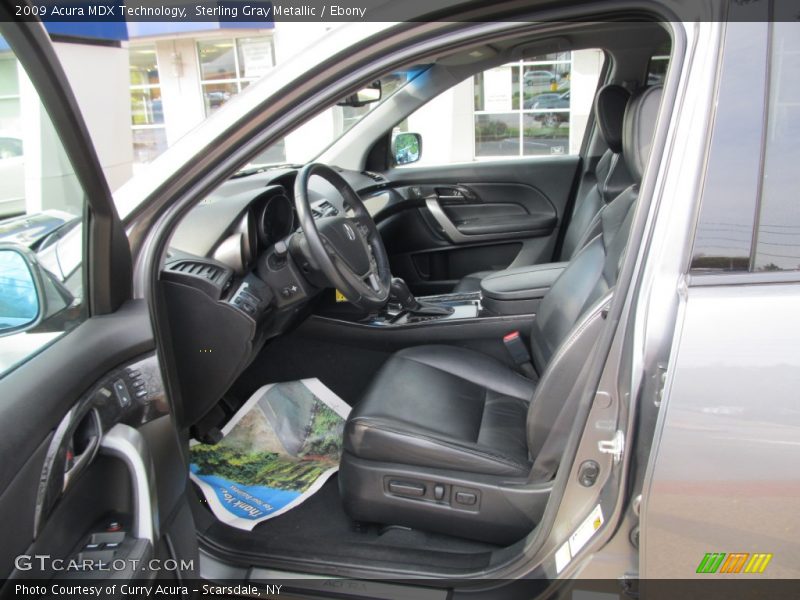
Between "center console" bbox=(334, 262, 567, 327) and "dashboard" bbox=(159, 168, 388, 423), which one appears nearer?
"dashboard" bbox=(159, 168, 388, 423)

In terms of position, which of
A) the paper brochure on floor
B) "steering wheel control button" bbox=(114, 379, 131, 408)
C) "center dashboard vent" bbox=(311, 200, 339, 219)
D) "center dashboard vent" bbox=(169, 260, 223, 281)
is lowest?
the paper brochure on floor

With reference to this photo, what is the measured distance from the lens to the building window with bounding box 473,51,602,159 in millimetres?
6059

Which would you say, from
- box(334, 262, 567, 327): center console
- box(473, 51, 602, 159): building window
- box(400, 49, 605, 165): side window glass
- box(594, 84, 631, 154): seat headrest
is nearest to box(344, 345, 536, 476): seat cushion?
→ box(334, 262, 567, 327): center console

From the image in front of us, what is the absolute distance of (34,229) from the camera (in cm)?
118

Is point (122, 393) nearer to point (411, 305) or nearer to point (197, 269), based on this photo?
point (197, 269)

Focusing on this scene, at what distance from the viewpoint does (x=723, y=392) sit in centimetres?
93

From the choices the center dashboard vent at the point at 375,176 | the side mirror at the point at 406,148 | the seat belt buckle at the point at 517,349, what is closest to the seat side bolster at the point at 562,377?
the seat belt buckle at the point at 517,349

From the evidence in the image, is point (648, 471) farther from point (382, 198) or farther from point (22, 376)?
point (382, 198)

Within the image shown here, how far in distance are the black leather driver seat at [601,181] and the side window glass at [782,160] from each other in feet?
3.77

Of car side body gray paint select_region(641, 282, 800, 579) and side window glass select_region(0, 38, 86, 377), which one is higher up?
side window glass select_region(0, 38, 86, 377)

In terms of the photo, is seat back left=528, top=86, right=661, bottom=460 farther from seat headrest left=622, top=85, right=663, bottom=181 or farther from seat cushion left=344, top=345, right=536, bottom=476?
seat cushion left=344, top=345, right=536, bottom=476

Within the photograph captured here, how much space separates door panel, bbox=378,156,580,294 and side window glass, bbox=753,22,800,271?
7.63 ft

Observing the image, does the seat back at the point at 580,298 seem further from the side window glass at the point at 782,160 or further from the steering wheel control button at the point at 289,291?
the steering wheel control button at the point at 289,291

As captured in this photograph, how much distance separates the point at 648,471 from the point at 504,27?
0.83 metres
